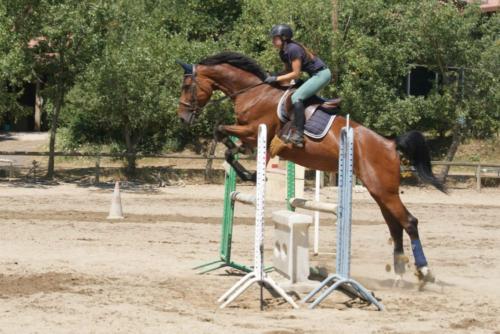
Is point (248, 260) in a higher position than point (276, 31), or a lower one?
lower

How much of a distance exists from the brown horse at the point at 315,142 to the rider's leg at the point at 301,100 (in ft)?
0.66

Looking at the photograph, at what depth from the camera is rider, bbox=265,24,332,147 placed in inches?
360

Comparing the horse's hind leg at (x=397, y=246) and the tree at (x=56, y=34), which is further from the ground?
the tree at (x=56, y=34)

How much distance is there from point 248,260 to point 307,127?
2.45 metres

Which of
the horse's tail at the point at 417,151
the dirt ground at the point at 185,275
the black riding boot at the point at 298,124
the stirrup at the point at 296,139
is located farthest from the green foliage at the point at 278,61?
the stirrup at the point at 296,139

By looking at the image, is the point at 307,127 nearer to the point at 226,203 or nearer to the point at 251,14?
the point at 226,203

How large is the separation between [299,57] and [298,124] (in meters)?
0.74

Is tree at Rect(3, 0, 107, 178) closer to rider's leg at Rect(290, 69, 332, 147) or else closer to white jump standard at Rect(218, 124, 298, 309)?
rider's leg at Rect(290, 69, 332, 147)

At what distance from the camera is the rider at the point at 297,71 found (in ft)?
30.0

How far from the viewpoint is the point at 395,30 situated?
25.5 m

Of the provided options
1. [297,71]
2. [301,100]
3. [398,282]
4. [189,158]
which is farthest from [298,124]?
[189,158]

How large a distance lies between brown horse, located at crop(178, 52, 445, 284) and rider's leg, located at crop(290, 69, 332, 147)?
0.66 ft

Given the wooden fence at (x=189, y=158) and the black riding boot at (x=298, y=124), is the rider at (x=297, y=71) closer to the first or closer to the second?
the black riding boot at (x=298, y=124)

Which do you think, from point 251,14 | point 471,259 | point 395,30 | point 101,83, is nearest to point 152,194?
point 101,83
